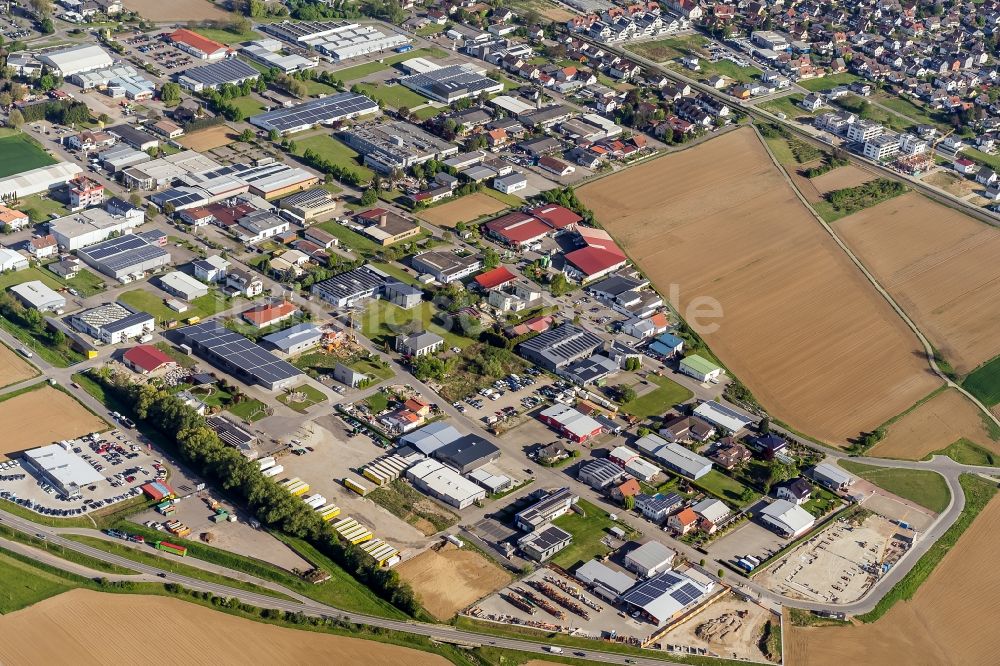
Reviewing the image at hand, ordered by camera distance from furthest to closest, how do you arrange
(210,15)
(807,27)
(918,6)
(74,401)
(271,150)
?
(918,6), (807,27), (210,15), (271,150), (74,401)

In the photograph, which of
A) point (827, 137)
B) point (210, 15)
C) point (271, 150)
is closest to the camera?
point (271, 150)

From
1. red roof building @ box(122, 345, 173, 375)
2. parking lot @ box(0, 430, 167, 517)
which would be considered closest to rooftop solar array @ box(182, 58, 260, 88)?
red roof building @ box(122, 345, 173, 375)

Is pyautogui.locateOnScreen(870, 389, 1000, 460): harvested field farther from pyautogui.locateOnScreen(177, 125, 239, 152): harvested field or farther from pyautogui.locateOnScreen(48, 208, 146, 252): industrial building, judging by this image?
pyautogui.locateOnScreen(177, 125, 239, 152): harvested field

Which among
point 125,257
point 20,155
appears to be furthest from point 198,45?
point 125,257

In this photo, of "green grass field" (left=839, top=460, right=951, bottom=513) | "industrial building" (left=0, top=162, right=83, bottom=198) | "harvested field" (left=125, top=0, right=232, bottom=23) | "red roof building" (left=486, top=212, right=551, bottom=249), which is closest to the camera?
"green grass field" (left=839, top=460, right=951, bottom=513)

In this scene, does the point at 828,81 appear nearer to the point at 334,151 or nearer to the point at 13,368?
the point at 334,151

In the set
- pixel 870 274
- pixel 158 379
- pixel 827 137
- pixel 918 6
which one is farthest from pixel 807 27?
pixel 158 379

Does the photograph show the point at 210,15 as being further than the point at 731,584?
Yes

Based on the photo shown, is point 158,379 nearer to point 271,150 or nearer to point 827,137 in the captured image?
point 271,150
